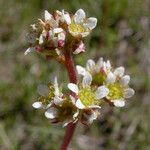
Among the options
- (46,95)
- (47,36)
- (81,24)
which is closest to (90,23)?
(81,24)

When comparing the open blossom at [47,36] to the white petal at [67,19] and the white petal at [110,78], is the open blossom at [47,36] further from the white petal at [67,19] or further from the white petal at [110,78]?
the white petal at [110,78]

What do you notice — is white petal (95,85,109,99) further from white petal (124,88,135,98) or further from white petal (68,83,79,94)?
white petal (124,88,135,98)

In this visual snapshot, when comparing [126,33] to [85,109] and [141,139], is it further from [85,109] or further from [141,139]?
[85,109]

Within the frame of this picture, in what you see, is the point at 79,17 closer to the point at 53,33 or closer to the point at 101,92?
the point at 53,33

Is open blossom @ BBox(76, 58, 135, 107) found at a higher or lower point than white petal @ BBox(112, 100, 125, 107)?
higher

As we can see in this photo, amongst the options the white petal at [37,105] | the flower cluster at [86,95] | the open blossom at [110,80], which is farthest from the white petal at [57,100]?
the open blossom at [110,80]

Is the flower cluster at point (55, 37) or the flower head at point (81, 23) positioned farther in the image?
the flower head at point (81, 23)

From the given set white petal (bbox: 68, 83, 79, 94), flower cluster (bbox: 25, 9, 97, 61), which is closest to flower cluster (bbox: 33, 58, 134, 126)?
white petal (bbox: 68, 83, 79, 94)

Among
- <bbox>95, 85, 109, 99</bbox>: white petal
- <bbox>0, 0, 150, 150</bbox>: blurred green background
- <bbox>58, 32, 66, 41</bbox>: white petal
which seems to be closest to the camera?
<bbox>58, 32, 66, 41</bbox>: white petal

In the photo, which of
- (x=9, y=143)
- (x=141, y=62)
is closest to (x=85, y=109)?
(x=9, y=143)
